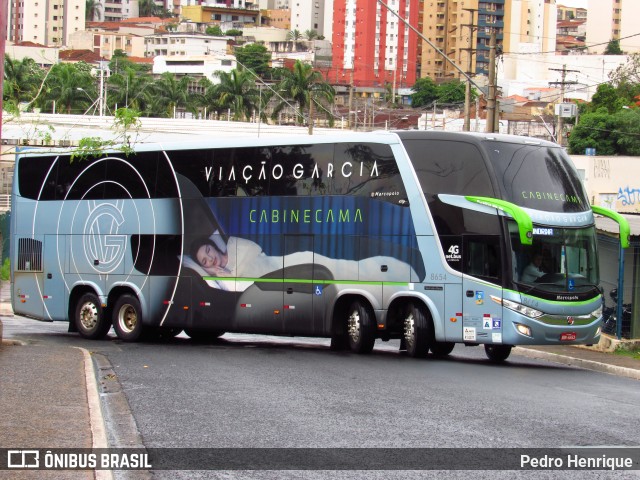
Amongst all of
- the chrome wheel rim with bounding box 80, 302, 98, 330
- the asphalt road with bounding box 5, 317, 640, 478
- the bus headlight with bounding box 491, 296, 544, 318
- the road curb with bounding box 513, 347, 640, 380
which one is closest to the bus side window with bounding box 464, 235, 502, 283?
the bus headlight with bounding box 491, 296, 544, 318

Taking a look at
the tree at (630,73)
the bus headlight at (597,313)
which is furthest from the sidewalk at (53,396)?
the tree at (630,73)

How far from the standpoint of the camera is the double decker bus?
19.3 meters

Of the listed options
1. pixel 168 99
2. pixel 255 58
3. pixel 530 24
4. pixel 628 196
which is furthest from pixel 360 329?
pixel 530 24

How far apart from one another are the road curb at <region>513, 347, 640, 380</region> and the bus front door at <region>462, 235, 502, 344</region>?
87.2 inches

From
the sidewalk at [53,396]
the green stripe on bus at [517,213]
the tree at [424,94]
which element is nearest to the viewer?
the sidewalk at [53,396]

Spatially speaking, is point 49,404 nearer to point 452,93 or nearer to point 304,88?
point 304,88

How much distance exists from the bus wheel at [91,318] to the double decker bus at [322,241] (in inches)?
1.5

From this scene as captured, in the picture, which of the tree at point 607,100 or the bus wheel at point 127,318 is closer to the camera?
the bus wheel at point 127,318

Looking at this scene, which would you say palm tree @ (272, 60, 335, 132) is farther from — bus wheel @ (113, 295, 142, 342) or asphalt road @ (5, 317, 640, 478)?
asphalt road @ (5, 317, 640, 478)

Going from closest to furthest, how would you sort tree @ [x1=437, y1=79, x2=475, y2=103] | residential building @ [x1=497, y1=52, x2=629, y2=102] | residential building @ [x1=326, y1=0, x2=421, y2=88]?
1. tree @ [x1=437, y1=79, x2=475, y2=103]
2. residential building @ [x1=497, y1=52, x2=629, y2=102]
3. residential building @ [x1=326, y1=0, x2=421, y2=88]

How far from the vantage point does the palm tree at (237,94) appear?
330 feet

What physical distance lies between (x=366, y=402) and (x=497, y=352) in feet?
28.4

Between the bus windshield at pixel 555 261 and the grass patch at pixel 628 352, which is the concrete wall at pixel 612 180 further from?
the bus windshield at pixel 555 261

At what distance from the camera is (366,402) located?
43.4 feet
